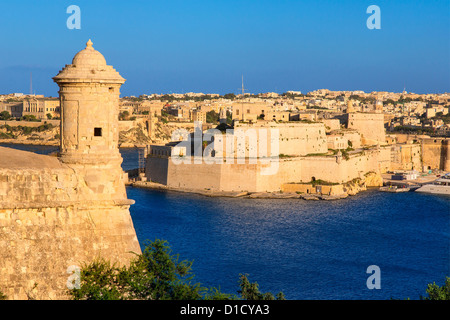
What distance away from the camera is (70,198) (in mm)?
4371

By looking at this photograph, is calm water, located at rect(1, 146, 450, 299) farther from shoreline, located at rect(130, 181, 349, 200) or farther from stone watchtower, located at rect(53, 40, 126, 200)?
stone watchtower, located at rect(53, 40, 126, 200)

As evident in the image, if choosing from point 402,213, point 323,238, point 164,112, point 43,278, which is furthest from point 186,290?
point 164,112

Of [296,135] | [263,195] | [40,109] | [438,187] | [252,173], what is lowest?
[263,195]

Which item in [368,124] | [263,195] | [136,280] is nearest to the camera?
[136,280]

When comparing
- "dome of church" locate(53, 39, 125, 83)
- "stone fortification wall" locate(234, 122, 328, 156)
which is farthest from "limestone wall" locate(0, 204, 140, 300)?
"stone fortification wall" locate(234, 122, 328, 156)

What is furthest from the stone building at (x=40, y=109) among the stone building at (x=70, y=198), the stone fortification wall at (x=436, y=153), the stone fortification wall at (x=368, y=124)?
the stone building at (x=70, y=198)

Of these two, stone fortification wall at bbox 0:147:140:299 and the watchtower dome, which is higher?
the watchtower dome

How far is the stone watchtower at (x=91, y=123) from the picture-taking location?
456cm

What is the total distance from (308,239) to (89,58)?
496 inches

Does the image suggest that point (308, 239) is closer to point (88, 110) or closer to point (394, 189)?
point (394, 189)

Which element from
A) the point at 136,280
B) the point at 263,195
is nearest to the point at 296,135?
the point at 263,195

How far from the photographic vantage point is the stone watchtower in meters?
4.56

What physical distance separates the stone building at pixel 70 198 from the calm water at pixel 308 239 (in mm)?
7289
